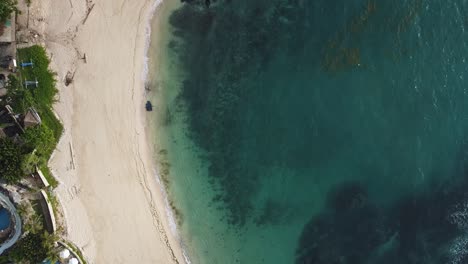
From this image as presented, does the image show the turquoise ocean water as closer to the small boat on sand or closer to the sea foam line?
the sea foam line

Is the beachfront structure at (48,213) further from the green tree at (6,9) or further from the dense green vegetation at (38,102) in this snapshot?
the green tree at (6,9)

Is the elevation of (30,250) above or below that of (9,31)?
below

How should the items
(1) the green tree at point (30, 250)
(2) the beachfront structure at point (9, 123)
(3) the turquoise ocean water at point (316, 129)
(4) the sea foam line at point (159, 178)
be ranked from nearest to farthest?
(1) the green tree at point (30, 250)
(2) the beachfront structure at point (9, 123)
(4) the sea foam line at point (159, 178)
(3) the turquoise ocean water at point (316, 129)

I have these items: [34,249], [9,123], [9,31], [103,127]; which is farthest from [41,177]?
[9,31]

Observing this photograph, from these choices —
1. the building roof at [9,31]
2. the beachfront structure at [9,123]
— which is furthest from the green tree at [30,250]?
the building roof at [9,31]

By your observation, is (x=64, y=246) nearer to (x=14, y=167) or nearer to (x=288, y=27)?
(x=14, y=167)

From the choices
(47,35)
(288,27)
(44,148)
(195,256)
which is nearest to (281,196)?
(195,256)

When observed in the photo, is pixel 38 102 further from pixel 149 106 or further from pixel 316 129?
pixel 316 129
